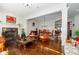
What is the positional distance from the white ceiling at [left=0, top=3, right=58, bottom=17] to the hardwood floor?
499 millimetres

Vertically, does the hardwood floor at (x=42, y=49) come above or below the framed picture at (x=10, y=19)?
below

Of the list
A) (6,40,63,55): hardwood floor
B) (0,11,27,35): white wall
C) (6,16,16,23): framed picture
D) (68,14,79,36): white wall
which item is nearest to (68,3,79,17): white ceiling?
(68,14,79,36): white wall

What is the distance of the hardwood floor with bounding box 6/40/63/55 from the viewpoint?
5.27ft

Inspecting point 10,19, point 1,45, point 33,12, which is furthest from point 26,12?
point 1,45

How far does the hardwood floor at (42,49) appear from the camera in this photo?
1.61 m

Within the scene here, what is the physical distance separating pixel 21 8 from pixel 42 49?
706 millimetres

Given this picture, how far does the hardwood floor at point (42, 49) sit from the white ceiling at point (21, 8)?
50cm

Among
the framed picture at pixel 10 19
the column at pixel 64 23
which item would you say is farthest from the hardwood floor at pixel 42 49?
the framed picture at pixel 10 19

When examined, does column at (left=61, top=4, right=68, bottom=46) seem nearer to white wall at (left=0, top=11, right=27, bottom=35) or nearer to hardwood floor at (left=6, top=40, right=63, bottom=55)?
hardwood floor at (left=6, top=40, right=63, bottom=55)

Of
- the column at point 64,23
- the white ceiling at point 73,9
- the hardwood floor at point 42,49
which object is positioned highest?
the white ceiling at point 73,9

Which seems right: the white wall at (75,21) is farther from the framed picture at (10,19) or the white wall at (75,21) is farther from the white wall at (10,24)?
the framed picture at (10,19)

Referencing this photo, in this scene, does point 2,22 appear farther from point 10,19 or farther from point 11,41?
point 11,41
